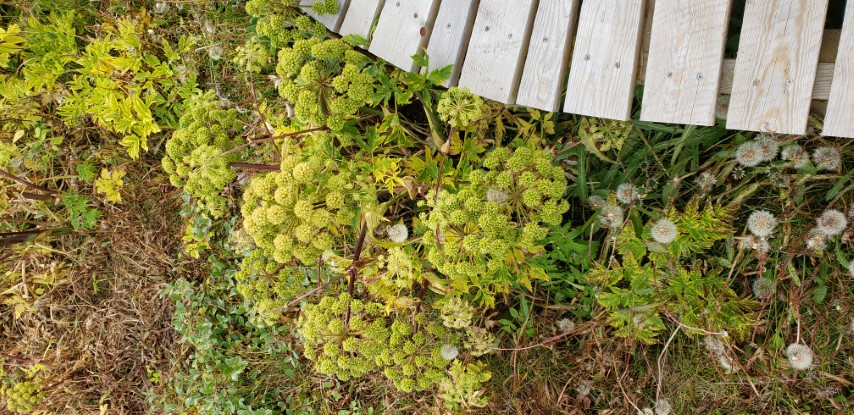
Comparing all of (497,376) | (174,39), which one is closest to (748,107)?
(497,376)

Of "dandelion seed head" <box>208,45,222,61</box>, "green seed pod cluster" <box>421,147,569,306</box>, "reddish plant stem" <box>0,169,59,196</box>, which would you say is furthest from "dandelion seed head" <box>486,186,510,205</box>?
"reddish plant stem" <box>0,169,59,196</box>

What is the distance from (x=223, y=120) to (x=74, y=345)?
3.35 meters

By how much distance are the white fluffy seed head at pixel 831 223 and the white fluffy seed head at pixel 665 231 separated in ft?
2.30

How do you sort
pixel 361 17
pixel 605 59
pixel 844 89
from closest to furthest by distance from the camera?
pixel 844 89 → pixel 605 59 → pixel 361 17

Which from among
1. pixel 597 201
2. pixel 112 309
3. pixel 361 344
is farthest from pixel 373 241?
pixel 112 309

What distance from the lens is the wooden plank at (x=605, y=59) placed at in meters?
2.44

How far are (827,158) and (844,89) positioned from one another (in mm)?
651

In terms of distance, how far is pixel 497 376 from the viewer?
365 cm

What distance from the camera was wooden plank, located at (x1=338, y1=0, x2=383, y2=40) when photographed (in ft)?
10.1

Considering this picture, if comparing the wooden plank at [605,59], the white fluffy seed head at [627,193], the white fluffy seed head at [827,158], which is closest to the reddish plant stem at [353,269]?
the wooden plank at [605,59]

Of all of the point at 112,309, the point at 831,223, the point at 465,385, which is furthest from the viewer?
the point at 112,309

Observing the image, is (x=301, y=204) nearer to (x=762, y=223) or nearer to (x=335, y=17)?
(x=335, y=17)

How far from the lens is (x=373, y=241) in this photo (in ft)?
9.43

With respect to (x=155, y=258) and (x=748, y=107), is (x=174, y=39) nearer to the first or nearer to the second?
(x=155, y=258)
